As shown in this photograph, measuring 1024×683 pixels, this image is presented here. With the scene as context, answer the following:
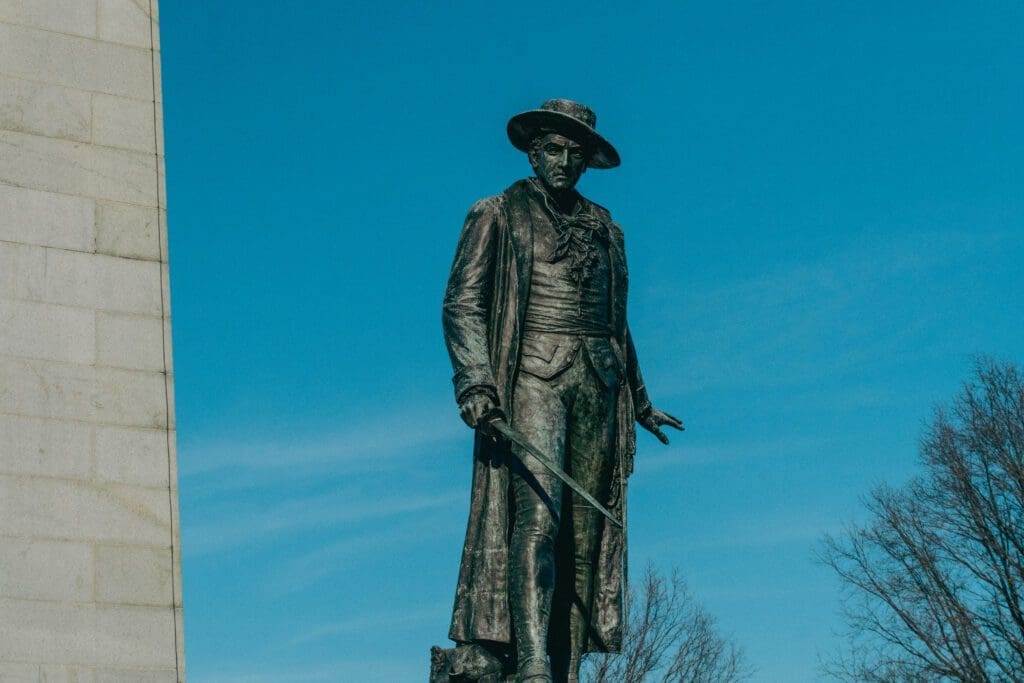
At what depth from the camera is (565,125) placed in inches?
464

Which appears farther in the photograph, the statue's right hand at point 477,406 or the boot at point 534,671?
the statue's right hand at point 477,406

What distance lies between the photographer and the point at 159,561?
10.6m

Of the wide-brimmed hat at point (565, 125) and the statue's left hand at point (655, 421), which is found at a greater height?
the wide-brimmed hat at point (565, 125)

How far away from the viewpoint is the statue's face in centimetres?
1184

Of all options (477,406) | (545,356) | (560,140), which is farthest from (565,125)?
(477,406)

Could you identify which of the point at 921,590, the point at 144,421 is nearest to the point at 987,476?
the point at 921,590

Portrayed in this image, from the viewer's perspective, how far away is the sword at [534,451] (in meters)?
11.0

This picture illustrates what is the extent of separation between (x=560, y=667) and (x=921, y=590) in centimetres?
1756

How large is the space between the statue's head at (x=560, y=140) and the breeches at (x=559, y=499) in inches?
47.0

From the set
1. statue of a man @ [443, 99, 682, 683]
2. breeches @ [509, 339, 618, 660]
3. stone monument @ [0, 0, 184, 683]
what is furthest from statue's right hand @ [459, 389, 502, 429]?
stone monument @ [0, 0, 184, 683]

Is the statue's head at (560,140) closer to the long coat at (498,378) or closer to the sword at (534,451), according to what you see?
the long coat at (498,378)

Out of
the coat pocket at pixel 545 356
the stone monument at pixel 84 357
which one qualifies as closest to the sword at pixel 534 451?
the coat pocket at pixel 545 356

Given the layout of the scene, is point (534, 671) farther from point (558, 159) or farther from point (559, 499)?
point (558, 159)

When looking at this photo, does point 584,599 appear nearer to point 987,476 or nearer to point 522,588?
point 522,588
